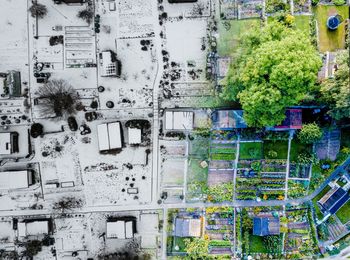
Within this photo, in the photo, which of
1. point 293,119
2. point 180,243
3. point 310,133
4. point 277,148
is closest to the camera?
point 310,133

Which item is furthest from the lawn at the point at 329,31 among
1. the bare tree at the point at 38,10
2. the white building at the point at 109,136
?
the bare tree at the point at 38,10

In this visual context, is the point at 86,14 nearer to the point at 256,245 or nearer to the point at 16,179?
the point at 16,179

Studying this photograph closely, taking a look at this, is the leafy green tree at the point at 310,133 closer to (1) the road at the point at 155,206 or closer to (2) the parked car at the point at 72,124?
(1) the road at the point at 155,206

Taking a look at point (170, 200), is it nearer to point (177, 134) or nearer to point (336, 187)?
point (177, 134)

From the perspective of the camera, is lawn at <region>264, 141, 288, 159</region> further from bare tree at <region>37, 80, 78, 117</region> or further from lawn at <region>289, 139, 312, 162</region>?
bare tree at <region>37, 80, 78, 117</region>

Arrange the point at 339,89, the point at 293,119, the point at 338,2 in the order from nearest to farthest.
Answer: the point at 339,89 → the point at 293,119 → the point at 338,2

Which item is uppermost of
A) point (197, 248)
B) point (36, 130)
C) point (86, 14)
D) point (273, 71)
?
point (86, 14)

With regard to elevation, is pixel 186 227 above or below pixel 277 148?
below

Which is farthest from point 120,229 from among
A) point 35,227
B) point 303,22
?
point 303,22
